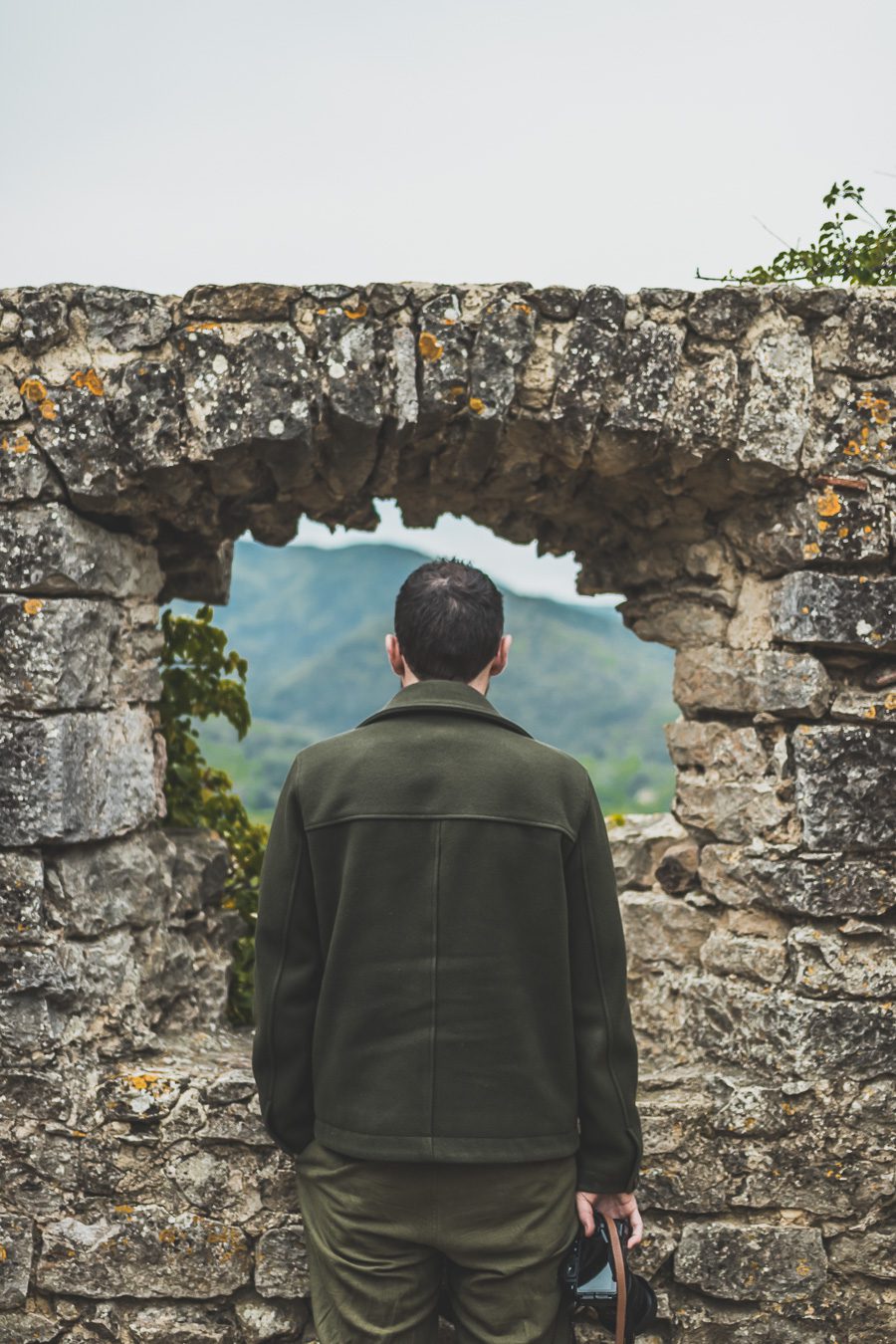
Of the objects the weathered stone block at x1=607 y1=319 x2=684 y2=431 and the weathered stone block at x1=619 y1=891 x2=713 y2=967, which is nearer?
the weathered stone block at x1=607 y1=319 x2=684 y2=431

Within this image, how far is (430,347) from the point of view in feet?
9.31

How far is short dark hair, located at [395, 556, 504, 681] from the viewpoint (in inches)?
81.4

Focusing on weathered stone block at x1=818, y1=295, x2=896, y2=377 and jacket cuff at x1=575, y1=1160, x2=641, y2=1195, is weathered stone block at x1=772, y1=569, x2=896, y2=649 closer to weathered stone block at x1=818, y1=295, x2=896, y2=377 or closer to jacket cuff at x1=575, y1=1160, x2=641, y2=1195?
weathered stone block at x1=818, y1=295, x2=896, y2=377

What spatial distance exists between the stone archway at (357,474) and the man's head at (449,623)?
2.85ft

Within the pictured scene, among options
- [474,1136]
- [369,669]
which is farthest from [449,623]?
[369,669]

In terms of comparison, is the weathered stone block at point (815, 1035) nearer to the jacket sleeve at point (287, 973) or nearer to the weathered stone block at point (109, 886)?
the jacket sleeve at point (287, 973)

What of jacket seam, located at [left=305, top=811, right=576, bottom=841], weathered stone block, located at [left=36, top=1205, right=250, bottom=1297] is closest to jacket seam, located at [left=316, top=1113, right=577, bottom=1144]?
jacket seam, located at [left=305, top=811, right=576, bottom=841]

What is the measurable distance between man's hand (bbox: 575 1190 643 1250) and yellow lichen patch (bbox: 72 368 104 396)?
2104mm

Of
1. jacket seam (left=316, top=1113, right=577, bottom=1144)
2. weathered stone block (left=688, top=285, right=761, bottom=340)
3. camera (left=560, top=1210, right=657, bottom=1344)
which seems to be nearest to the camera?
jacket seam (left=316, top=1113, right=577, bottom=1144)

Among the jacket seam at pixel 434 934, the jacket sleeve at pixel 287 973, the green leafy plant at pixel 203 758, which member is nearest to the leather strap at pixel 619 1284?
the jacket seam at pixel 434 934

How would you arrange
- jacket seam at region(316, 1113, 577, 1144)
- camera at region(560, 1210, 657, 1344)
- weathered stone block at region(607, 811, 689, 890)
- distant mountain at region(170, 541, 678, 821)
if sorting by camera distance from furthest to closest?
1. distant mountain at region(170, 541, 678, 821)
2. weathered stone block at region(607, 811, 689, 890)
3. camera at region(560, 1210, 657, 1344)
4. jacket seam at region(316, 1113, 577, 1144)

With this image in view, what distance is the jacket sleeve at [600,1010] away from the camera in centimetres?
207

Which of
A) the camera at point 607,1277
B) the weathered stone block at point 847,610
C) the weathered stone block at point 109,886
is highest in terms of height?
the weathered stone block at point 847,610

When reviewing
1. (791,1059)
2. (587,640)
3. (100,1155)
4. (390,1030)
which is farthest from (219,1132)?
(587,640)
